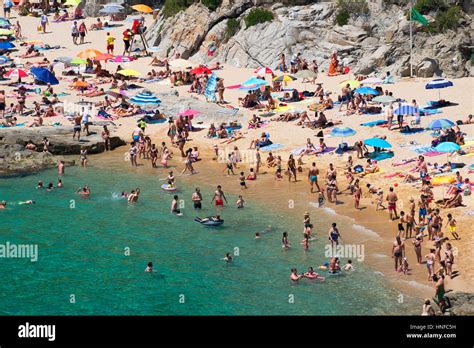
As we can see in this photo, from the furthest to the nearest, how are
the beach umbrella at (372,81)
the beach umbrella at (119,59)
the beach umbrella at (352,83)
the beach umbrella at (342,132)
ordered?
the beach umbrella at (119,59) → the beach umbrella at (372,81) → the beach umbrella at (352,83) → the beach umbrella at (342,132)

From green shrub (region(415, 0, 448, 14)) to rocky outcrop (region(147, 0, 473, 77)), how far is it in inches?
43.1

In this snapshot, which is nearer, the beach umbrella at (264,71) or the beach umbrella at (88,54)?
the beach umbrella at (264,71)

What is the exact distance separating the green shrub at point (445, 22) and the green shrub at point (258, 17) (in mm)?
9244

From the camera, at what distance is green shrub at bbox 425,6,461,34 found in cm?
5388

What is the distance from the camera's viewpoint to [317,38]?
56188 mm

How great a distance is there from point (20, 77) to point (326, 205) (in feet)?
74.5

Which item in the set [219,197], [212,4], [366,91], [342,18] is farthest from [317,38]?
[219,197]

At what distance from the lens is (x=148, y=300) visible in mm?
30641

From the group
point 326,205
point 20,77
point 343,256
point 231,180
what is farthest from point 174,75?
point 343,256

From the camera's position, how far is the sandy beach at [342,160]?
109 ft

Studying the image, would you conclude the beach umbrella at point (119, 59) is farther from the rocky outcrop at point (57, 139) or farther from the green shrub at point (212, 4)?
the rocky outcrop at point (57, 139)

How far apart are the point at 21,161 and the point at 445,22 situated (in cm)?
2387

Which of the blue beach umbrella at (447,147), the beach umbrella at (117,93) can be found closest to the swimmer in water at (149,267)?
the blue beach umbrella at (447,147)

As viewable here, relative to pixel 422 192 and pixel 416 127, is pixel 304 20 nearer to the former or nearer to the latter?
pixel 416 127
